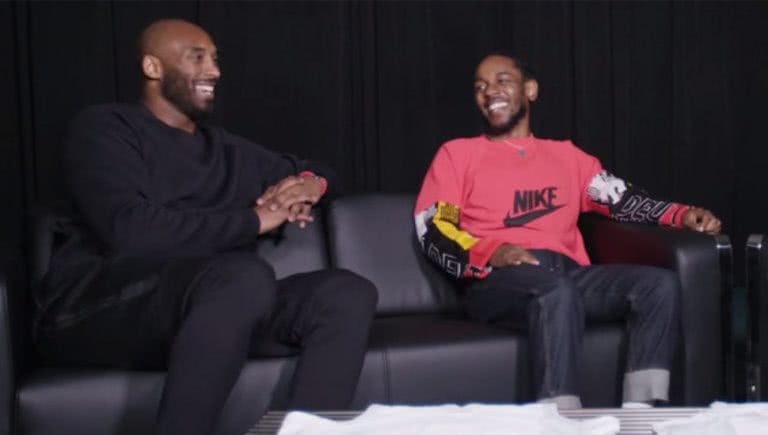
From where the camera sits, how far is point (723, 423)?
117cm

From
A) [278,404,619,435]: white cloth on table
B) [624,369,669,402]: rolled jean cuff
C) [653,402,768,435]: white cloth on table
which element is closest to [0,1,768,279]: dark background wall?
[624,369,669,402]: rolled jean cuff

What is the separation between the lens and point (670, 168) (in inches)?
157

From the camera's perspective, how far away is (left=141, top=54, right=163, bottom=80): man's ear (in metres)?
2.30

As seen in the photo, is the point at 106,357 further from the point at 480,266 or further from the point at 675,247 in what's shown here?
the point at 675,247

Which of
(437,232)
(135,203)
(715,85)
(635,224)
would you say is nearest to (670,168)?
(715,85)

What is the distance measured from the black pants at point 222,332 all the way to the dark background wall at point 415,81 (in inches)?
54.7

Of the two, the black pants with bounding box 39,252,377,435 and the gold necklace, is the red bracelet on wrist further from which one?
the gold necklace

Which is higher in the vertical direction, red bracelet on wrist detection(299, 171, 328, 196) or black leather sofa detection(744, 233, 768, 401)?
red bracelet on wrist detection(299, 171, 328, 196)

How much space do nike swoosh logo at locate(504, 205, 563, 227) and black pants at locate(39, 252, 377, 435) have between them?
59cm

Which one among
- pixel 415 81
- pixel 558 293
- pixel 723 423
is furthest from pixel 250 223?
pixel 415 81

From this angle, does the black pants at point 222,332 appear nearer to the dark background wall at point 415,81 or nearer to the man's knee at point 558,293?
the man's knee at point 558,293

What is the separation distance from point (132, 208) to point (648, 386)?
117 cm

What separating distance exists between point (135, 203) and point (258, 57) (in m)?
1.50

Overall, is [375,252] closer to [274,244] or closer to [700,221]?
[274,244]
